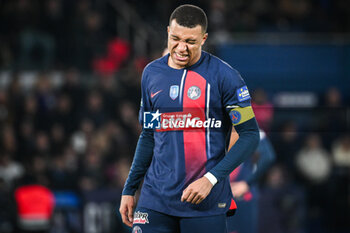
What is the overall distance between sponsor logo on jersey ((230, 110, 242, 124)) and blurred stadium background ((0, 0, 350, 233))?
8.23 ft

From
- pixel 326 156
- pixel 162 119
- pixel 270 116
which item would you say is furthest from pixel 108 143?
pixel 162 119

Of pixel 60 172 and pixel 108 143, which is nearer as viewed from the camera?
pixel 60 172

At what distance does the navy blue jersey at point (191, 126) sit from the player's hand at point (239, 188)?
1.70m

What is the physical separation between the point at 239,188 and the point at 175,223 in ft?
6.17

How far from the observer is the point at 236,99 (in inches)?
117

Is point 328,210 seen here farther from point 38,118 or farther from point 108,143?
point 38,118

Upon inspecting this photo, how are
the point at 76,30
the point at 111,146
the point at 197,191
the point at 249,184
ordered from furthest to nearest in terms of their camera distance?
the point at 76,30 → the point at 111,146 → the point at 249,184 → the point at 197,191

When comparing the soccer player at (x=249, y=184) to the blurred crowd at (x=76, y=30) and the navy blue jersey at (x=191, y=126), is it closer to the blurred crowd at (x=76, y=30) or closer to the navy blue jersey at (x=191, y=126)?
the navy blue jersey at (x=191, y=126)

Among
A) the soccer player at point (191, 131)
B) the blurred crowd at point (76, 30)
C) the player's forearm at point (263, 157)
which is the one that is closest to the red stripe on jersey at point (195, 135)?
the soccer player at point (191, 131)

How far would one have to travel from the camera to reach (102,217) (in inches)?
311

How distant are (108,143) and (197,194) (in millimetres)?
6077

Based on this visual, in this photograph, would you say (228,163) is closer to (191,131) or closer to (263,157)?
(191,131)

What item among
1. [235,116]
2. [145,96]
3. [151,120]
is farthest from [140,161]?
[235,116]

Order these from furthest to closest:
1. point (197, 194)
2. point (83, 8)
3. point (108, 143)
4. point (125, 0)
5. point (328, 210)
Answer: point (125, 0), point (83, 8), point (108, 143), point (328, 210), point (197, 194)
